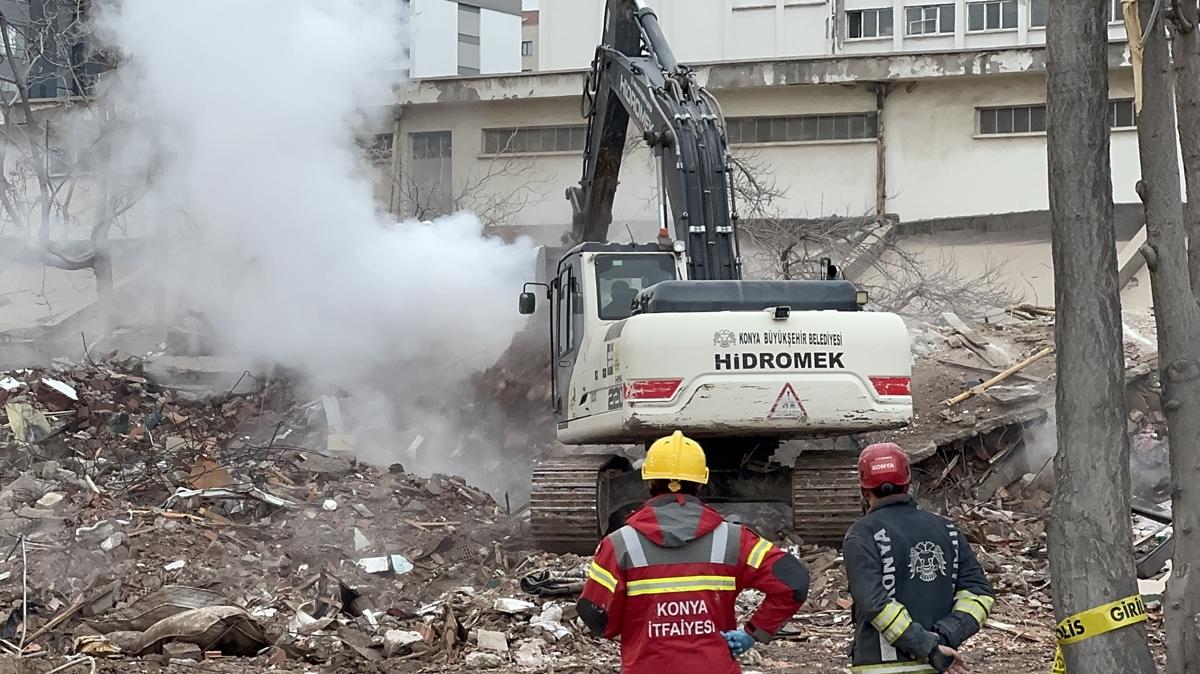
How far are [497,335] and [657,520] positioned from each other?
1387cm

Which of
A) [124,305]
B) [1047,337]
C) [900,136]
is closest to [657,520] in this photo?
[1047,337]

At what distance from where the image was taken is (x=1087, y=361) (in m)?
5.32

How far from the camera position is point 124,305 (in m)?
23.8

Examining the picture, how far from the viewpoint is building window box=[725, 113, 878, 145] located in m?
27.0

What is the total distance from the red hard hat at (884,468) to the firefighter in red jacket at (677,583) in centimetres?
42

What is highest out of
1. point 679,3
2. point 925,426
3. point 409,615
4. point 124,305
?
point 679,3

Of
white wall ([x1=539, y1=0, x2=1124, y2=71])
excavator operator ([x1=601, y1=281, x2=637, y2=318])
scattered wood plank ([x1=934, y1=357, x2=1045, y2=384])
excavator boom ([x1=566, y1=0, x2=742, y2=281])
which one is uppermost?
white wall ([x1=539, y1=0, x2=1124, y2=71])

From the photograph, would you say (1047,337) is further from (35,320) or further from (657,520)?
(35,320)

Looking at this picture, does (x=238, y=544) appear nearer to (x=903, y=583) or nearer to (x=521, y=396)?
(x=521, y=396)

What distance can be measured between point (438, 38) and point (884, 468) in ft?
156

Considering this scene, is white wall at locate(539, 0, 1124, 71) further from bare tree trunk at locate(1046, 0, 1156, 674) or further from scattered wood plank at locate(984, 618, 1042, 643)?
bare tree trunk at locate(1046, 0, 1156, 674)

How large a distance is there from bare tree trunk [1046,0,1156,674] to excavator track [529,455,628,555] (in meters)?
Answer: 6.42

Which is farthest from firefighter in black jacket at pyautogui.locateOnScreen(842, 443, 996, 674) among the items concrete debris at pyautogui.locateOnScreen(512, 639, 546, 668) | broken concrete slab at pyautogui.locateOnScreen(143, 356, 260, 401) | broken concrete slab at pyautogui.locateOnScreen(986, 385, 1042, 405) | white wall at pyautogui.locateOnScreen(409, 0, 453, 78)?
white wall at pyautogui.locateOnScreen(409, 0, 453, 78)

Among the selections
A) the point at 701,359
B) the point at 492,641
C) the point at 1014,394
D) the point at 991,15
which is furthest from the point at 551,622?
the point at 991,15
